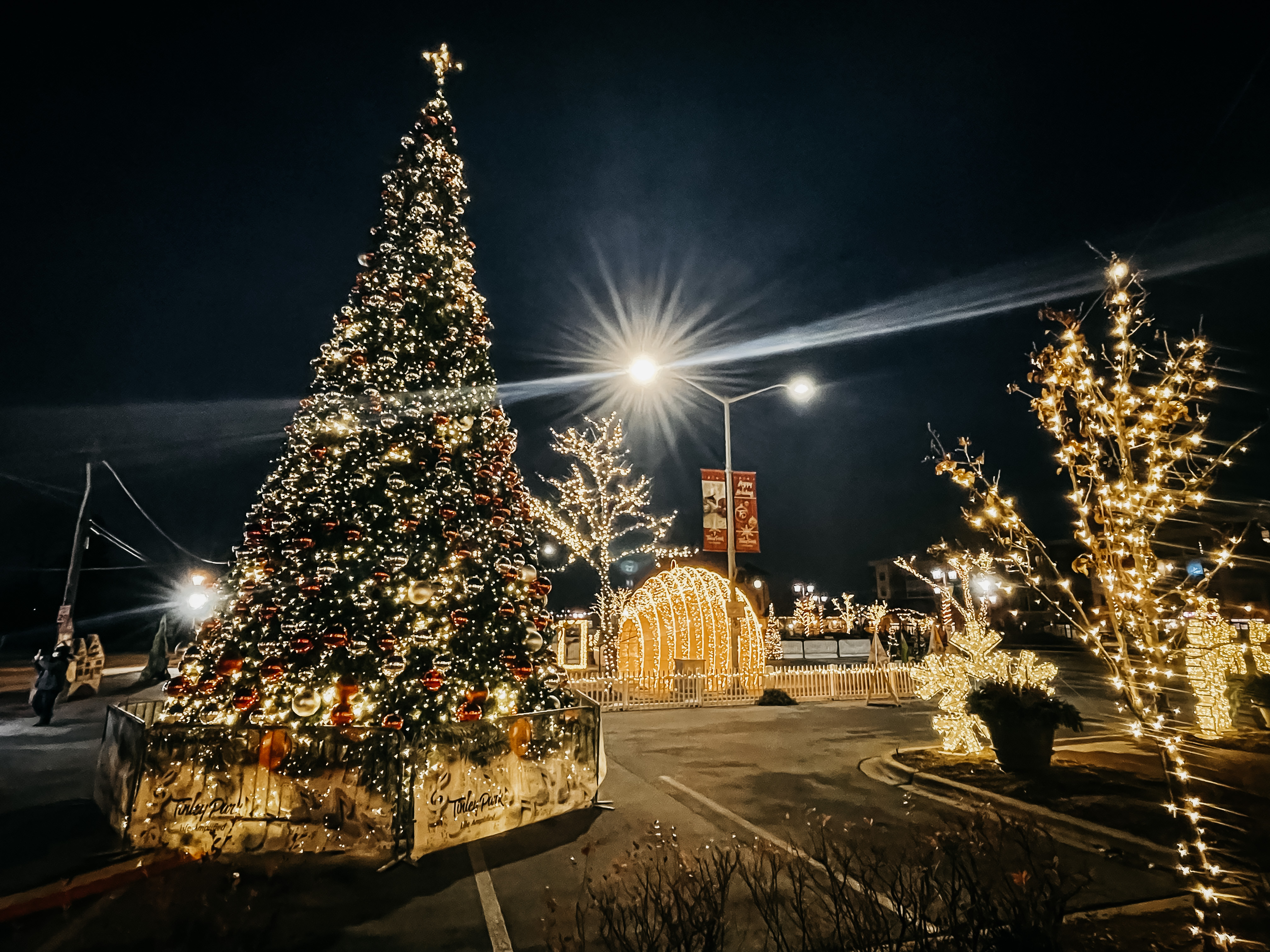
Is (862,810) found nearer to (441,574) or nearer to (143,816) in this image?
(441,574)

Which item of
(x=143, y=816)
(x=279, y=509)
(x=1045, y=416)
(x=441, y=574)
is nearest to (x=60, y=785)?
(x=143, y=816)

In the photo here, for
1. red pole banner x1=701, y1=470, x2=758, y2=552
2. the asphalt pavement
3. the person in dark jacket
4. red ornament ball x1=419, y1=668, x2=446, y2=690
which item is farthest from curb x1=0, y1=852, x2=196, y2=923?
red pole banner x1=701, y1=470, x2=758, y2=552

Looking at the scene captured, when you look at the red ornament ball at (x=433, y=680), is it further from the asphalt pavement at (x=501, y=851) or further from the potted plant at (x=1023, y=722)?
the potted plant at (x=1023, y=722)

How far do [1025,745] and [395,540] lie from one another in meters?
8.78

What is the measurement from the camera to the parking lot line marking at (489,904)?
14.8ft

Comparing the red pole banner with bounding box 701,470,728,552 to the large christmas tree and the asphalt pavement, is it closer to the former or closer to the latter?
the asphalt pavement

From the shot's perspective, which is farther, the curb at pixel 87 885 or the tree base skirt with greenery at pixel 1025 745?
the tree base skirt with greenery at pixel 1025 745

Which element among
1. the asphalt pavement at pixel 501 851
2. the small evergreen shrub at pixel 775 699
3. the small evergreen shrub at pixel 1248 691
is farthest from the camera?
the small evergreen shrub at pixel 775 699

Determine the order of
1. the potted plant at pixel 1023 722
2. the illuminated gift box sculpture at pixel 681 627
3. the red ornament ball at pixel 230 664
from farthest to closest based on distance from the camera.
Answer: the illuminated gift box sculpture at pixel 681 627
the potted plant at pixel 1023 722
the red ornament ball at pixel 230 664

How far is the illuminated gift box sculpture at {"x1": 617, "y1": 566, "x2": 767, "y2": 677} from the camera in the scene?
1886cm

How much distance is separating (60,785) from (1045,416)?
1412 cm

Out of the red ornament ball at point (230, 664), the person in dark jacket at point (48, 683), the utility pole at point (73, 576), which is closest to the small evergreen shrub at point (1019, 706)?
the red ornament ball at point (230, 664)

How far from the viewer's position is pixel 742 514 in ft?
55.9

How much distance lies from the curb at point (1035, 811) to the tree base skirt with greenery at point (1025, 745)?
39.5 inches
